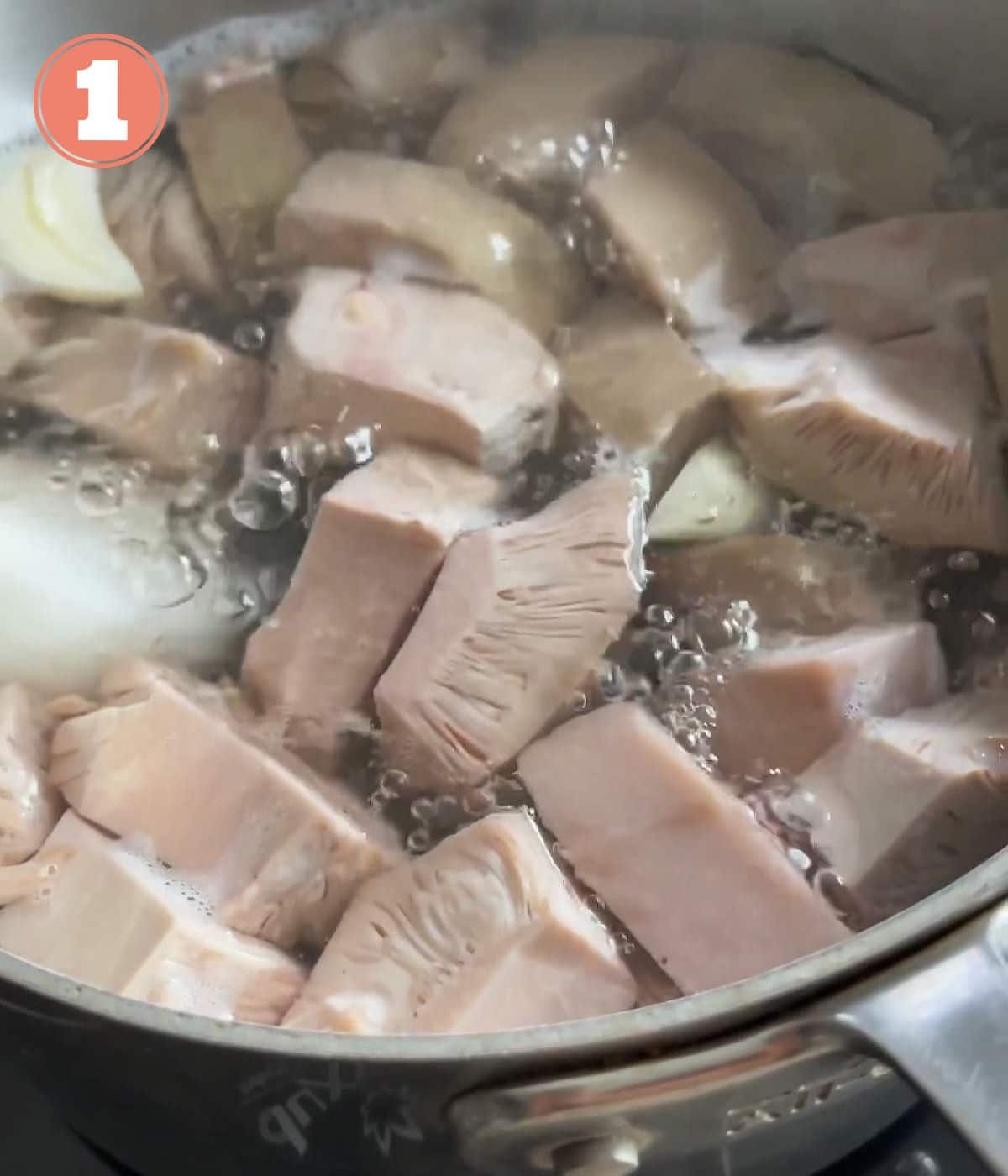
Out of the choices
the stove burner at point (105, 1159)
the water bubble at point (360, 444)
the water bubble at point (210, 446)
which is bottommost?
the stove burner at point (105, 1159)

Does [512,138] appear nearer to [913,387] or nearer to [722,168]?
[722,168]

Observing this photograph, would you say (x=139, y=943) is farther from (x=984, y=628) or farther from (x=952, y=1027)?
(x=984, y=628)

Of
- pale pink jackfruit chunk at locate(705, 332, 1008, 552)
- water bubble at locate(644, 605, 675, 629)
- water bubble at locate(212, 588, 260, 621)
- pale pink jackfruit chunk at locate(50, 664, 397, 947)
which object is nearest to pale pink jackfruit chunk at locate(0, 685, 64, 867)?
pale pink jackfruit chunk at locate(50, 664, 397, 947)

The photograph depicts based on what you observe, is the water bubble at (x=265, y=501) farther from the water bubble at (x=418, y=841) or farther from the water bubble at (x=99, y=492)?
the water bubble at (x=418, y=841)

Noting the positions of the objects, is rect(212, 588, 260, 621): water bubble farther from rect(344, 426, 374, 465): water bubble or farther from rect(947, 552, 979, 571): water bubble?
rect(947, 552, 979, 571): water bubble

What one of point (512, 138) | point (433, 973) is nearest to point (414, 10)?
point (512, 138)

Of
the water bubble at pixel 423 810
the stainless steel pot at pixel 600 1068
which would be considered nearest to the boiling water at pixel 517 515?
the water bubble at pixel 423 810

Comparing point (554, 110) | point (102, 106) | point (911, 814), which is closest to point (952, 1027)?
point (911, 814)
